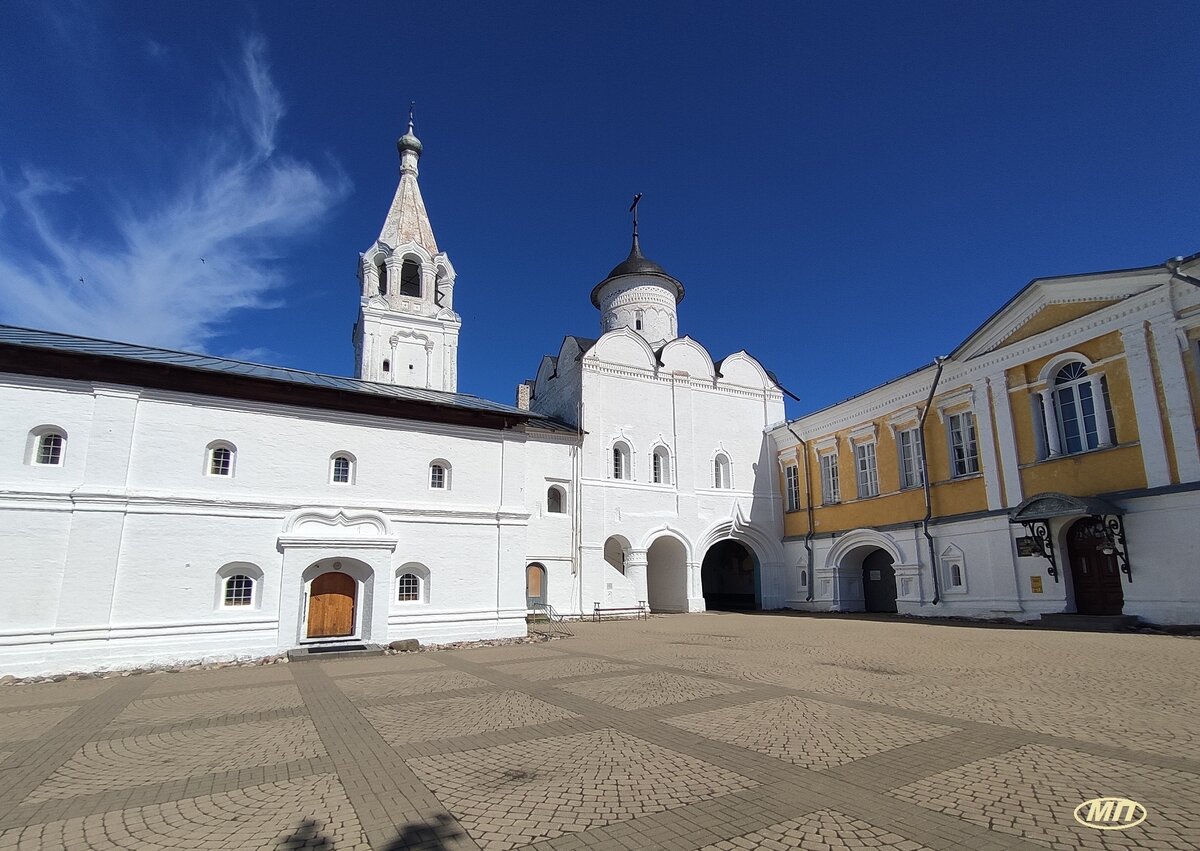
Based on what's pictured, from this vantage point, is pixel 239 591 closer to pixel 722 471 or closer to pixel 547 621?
pixel 547 621

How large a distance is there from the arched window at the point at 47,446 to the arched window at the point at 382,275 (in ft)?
Answer: 66.5

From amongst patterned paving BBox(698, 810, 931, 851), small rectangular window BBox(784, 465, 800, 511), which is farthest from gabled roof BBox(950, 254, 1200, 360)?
patterned paving BBox(698, 810, 931, 851)

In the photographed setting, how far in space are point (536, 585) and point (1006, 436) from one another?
16264 millimetres

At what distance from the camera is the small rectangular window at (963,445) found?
21.3 m

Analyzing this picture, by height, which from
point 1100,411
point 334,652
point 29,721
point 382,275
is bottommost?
point 29,721

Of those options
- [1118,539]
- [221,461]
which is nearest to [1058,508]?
[1118,539]

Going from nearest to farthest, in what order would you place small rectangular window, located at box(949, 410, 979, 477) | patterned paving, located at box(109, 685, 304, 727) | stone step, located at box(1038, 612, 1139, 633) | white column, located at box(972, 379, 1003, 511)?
patterned paving, located at box(109, 685, 304, 727) < stone step, located at box(1038, 612, 1139, 633) < white column, located at box(972, 379, 1003, 511) < small rectangular window, located at box(949, 410, 979, 477)

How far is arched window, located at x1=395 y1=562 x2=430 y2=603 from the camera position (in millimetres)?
16688

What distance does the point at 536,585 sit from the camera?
24.7 meters

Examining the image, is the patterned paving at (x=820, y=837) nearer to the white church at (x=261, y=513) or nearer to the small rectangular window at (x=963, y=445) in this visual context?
the white church at (x=261, y=513)

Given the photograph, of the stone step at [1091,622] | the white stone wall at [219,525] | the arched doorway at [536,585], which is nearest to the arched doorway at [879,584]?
the stone step at [1091,622]

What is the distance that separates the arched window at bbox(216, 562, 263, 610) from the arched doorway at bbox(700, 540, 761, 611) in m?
20.6

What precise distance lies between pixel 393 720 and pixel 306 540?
848cm

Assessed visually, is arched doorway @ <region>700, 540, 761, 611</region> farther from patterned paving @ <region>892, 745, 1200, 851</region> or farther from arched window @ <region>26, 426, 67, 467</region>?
patterned paving @ <region>892, 745, 1200, 851</region>
